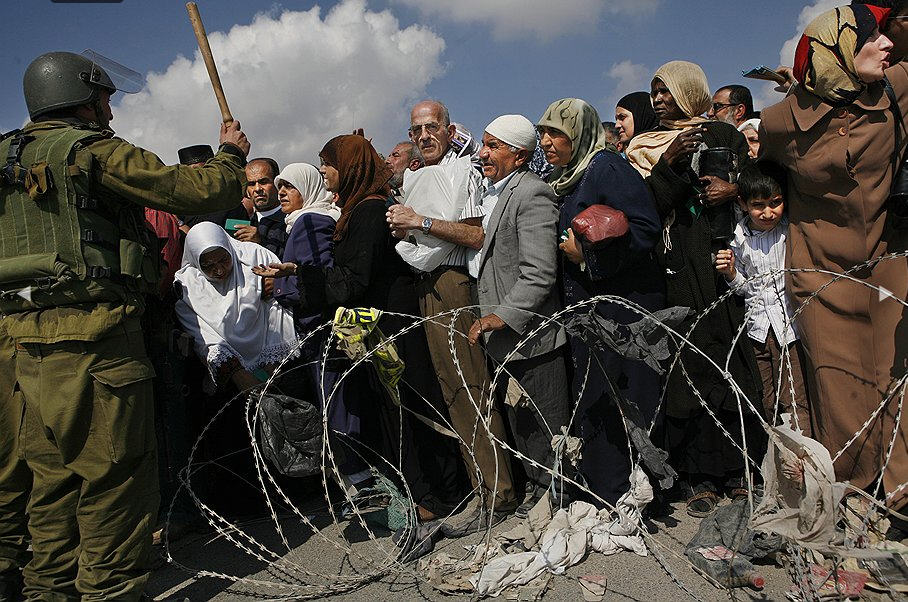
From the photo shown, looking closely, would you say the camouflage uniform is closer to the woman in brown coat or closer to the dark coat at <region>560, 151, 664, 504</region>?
the dark coat at <region>560, 151, 664, 504</region>

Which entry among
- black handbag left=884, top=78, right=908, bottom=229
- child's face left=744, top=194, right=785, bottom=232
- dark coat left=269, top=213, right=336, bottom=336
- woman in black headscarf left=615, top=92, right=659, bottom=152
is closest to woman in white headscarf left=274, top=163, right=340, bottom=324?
dark coat left=269, top=213, right=336, bottom=336

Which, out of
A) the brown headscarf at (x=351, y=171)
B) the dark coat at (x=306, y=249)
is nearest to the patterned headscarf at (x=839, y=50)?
the brown headscarf at (x=351, y=171)

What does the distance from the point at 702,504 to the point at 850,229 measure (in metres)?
1.64

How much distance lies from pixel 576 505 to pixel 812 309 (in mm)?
1559

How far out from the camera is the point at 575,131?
3.54 metres

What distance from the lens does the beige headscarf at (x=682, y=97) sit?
3.63 m

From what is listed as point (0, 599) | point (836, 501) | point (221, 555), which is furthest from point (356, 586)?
point (836, 501)

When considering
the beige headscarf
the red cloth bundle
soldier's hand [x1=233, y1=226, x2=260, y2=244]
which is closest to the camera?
the red cloth bundle

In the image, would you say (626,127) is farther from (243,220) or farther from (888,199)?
(243,220)

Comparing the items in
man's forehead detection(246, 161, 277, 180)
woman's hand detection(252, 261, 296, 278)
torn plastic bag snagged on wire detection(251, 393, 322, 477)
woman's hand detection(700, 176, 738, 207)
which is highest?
man's forehead detection(246, 161, 277, 180)

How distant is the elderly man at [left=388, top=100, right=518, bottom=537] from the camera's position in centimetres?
366

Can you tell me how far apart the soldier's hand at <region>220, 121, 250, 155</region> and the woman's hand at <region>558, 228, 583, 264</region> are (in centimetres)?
177

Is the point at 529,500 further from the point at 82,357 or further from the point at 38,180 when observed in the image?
the point at 38,180

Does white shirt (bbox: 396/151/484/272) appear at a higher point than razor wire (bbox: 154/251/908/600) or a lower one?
higher
